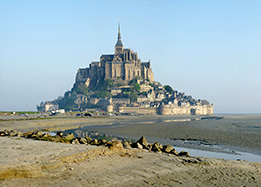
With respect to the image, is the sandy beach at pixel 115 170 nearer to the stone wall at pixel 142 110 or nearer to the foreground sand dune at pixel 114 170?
the foreground sand dune at pixel 114 170

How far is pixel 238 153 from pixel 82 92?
116771mm

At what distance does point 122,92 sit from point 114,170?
11977 centimetres

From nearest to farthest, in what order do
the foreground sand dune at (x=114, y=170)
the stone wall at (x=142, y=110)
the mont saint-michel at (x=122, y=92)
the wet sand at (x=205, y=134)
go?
the foreground sand dune at (x=114, y=170)
the wet sand at (x=205, y=134)
the stone wall at (x=142, y=110)
the mont saint-michel at (x=122, y=92)

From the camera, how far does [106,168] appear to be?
9.32 meters

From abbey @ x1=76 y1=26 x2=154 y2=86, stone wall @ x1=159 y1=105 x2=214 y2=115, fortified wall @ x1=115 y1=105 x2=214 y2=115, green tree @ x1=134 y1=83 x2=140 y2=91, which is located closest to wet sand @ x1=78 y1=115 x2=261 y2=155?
fortified wall @ x1=115 y1=105 x2=214 y2=115

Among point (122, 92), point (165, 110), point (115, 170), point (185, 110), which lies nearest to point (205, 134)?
point (115, 170)

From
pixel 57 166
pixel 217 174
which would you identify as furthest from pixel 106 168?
pixel 217 174

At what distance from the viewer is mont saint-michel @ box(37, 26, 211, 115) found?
118062 millimetres

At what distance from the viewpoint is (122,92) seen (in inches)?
5074

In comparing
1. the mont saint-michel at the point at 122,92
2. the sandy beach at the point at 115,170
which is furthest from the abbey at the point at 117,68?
the sandy beach at the point at 115,170

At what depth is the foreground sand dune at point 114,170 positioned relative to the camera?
7.87 m

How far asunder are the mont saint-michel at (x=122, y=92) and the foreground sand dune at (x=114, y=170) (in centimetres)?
A: 10132

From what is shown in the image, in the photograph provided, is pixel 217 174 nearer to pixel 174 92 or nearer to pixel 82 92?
pixel 82 92

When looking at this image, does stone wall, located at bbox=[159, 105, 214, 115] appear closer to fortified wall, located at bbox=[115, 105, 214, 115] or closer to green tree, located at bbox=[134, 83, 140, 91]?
fortified wall, located at bbox=[115, 105, 214, 115]
